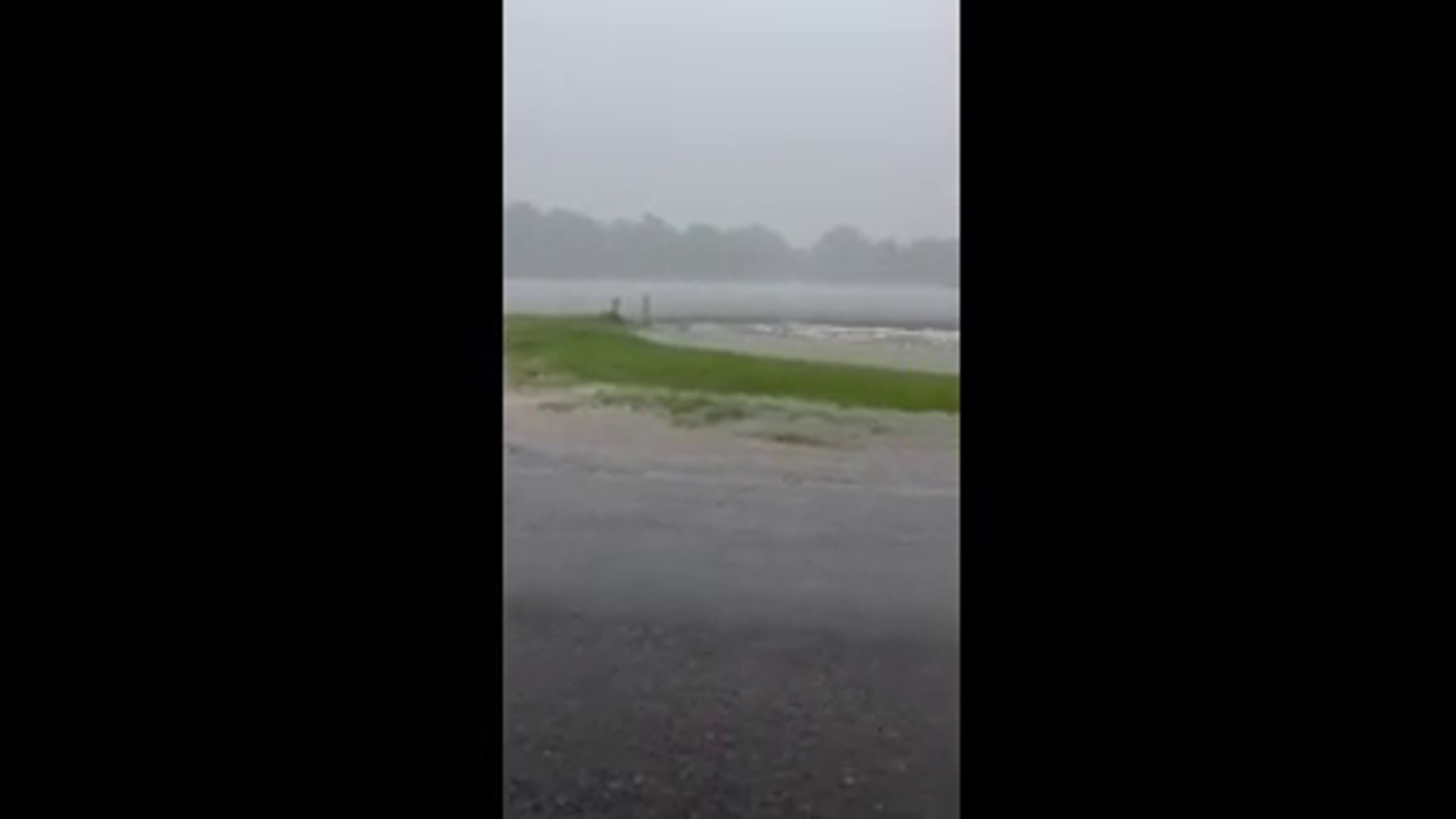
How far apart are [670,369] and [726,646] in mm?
2456

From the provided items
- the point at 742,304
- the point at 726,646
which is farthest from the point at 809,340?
the point at 726,646

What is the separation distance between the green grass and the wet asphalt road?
1.66 feet

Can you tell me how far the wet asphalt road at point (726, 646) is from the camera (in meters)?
2.44

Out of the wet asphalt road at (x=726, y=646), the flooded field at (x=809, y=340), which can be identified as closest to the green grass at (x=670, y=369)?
the flooded field at (x=809, y=340)

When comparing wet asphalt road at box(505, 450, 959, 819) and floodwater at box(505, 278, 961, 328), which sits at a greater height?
floodwater at box(505, 278, 961, 328)

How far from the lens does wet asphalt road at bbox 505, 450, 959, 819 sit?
2.44 metres

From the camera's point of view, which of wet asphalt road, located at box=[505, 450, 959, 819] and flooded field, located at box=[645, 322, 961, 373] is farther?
flooded field, located at box=[645, 322, 961, 373]

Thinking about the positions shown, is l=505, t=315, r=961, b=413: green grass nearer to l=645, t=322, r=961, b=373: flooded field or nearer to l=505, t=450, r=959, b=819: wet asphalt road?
l=645, t=322, r=961, b=373: flooded field

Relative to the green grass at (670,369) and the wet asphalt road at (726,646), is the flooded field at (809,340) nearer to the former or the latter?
the green grass at (670,369)

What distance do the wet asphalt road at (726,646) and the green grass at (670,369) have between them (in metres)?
0.50

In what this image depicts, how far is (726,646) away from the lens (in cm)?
321

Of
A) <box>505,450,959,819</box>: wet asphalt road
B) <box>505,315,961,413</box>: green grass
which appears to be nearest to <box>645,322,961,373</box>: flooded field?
<box>505,315,961,413</box>: green grass
